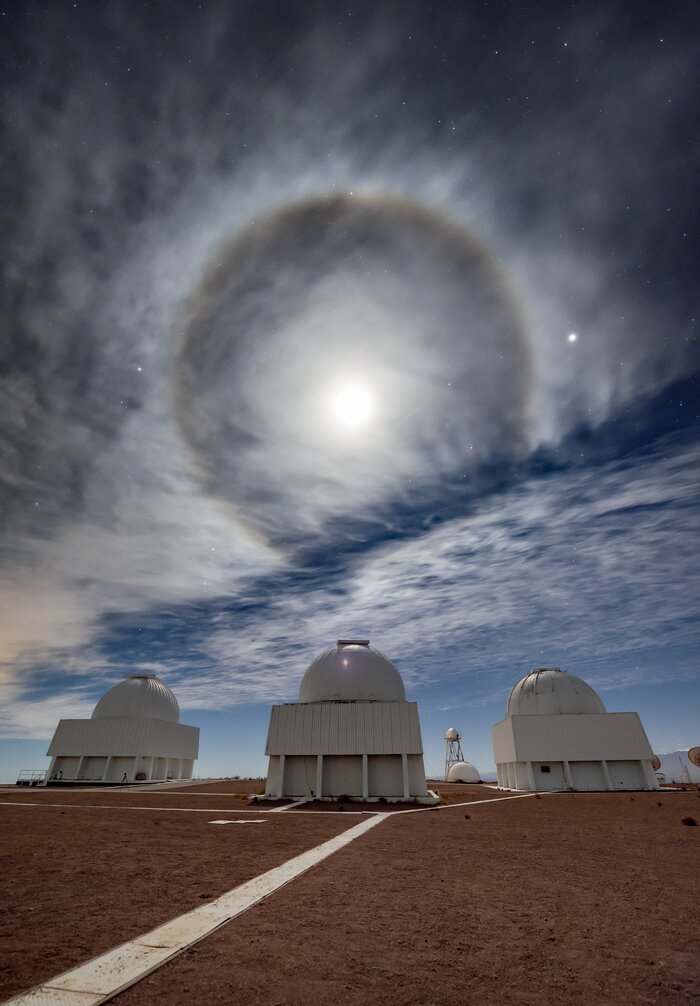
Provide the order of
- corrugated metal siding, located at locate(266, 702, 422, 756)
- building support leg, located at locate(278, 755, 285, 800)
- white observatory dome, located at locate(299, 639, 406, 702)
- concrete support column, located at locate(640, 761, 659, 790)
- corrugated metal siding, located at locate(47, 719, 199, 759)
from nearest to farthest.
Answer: corrugated metal siding, located at locate(266, 702, 422, 756) → building support leg, located at locate(278, 755, 285, 800) → white observatory dome, located at locate(299, 639, 406, 702) → concrete support column, located at locate(640, 761, 659, 790) → corrugated metal siding, located at locate(47, 719, 199, 759)

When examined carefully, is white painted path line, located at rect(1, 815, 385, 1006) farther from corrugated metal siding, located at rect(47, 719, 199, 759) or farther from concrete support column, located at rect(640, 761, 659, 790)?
corrugated metal siding, located at rect(47, 719, 199, 759)

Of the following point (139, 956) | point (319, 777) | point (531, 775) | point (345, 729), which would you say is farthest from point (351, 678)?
point (139, 956)

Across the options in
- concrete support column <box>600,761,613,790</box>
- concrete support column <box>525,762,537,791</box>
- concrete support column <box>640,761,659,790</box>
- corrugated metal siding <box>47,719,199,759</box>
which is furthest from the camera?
corrugated metal siding <box>47,719,199,759</box>

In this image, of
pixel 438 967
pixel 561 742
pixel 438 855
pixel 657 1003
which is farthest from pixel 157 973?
pixel 561 742

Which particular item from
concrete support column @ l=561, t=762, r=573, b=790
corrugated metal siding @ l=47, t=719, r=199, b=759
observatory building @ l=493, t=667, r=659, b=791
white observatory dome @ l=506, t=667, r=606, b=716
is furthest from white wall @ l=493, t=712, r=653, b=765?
corrugated metal siding @ l=47, t=719, r=199, b=759

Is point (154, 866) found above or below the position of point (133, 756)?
below

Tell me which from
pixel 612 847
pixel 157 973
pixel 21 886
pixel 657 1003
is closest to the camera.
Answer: pixel 657 1003

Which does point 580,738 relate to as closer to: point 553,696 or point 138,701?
point 553,696

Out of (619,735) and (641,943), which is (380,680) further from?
(641,943)
